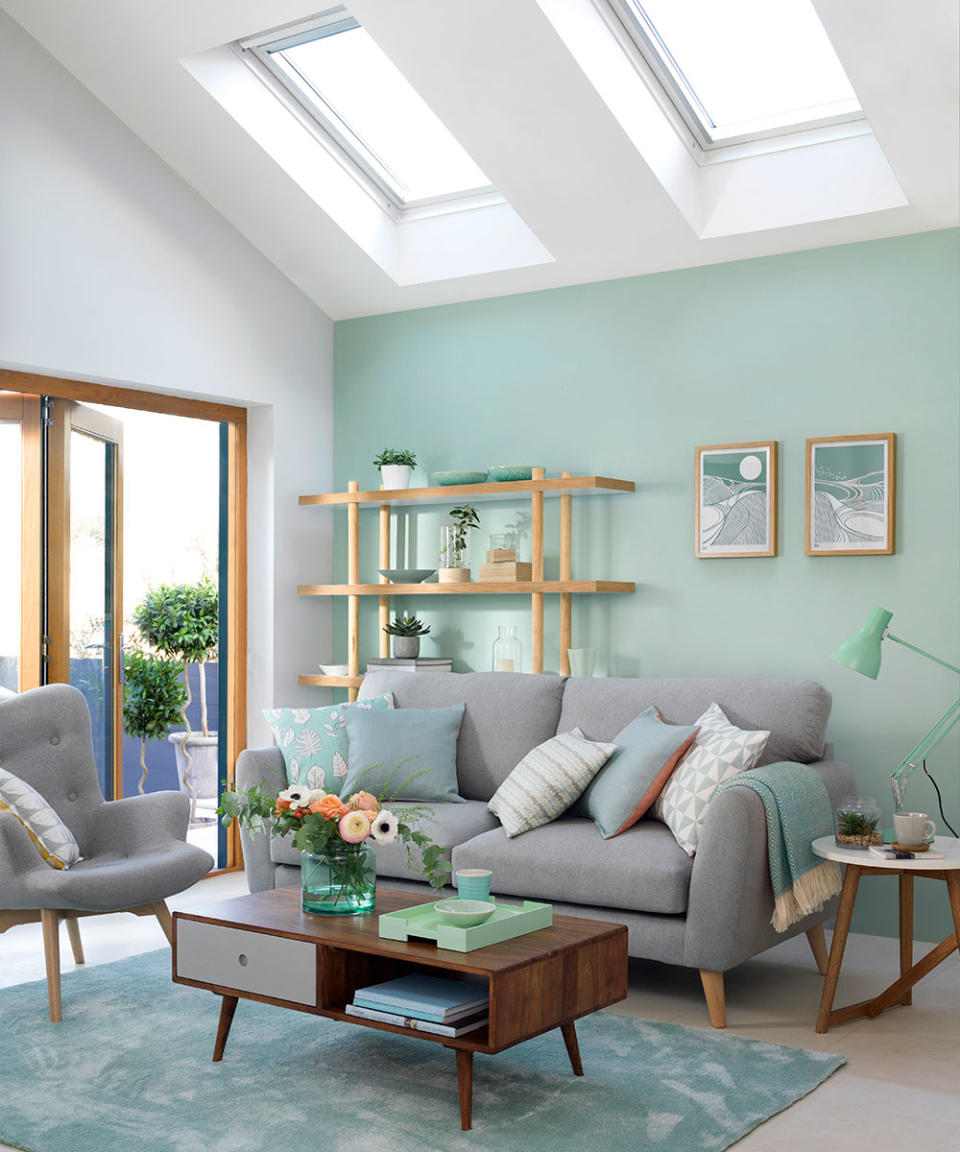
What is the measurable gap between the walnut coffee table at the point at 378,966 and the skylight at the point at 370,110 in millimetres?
2979

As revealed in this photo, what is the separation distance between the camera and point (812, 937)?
3959 mm

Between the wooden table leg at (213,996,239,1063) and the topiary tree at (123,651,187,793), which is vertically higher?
the topiary tree at (123,651,187,793)

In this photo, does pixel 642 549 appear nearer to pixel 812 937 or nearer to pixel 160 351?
pixel 812 937

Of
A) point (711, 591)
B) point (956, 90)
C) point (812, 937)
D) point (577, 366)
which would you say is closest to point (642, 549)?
point (711, 591)

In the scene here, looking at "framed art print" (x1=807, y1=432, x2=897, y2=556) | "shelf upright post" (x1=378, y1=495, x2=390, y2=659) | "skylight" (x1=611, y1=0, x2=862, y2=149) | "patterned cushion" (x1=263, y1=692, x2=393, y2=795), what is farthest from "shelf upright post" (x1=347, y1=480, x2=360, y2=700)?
"skylight" (x1=611, y1=0, x2=862, y2=149)

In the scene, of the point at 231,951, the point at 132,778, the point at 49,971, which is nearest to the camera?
the point at 231,951

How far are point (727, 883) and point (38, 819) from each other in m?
2.03

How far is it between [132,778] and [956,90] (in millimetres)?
3952

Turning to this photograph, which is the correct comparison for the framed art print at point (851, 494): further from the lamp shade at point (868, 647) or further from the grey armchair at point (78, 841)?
the grey armchair at point (78, 841)

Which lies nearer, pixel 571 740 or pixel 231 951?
pixel 231 951

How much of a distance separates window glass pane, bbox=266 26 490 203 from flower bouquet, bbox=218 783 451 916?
2725mm

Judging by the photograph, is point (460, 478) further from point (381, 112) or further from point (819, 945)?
point (819, 945)

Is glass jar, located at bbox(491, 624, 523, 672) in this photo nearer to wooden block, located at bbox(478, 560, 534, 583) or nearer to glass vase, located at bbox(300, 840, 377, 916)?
wooden block, located at bbox(478, 560, 534, 583)

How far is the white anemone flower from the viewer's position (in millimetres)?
3076
